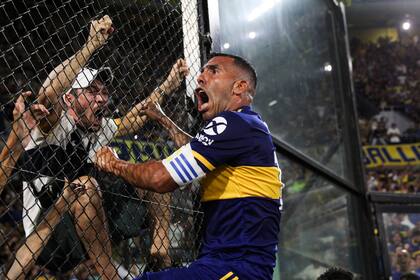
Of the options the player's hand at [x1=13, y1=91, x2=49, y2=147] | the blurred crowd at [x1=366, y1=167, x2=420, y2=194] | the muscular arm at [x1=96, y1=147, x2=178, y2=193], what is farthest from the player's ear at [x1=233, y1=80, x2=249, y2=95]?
the blurred crowd at [x1=366, y1=167, x2=420, y2=194]

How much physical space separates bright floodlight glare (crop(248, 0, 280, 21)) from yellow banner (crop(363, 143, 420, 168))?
11.0 metres

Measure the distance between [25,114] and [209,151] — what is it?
860 millimetres

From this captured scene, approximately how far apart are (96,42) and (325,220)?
136 inches

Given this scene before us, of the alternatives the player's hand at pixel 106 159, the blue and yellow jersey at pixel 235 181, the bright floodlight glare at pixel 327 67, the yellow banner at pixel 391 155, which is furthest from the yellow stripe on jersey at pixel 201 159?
the yellow banner at pixel 391 155

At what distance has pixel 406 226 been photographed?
6.12 meters

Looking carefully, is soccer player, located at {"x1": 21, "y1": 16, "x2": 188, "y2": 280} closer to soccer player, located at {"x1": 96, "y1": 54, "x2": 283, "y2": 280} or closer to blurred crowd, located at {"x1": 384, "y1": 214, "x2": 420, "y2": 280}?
soccer player, located at {"x1": 96, "y1": 54, "x2": 283, "y2": 280}

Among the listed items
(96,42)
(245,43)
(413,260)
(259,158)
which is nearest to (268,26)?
(245,43)

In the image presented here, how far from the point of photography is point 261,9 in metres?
4.59

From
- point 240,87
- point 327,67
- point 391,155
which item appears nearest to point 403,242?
point 327,67

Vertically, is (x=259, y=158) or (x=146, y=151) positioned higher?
(x=146, y=151)

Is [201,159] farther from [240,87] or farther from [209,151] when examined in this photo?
[240,87]

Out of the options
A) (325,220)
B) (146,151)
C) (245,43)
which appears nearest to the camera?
(146,151)

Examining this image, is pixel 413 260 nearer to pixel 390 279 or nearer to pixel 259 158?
pixel 390 279

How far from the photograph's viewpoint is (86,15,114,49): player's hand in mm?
2574
